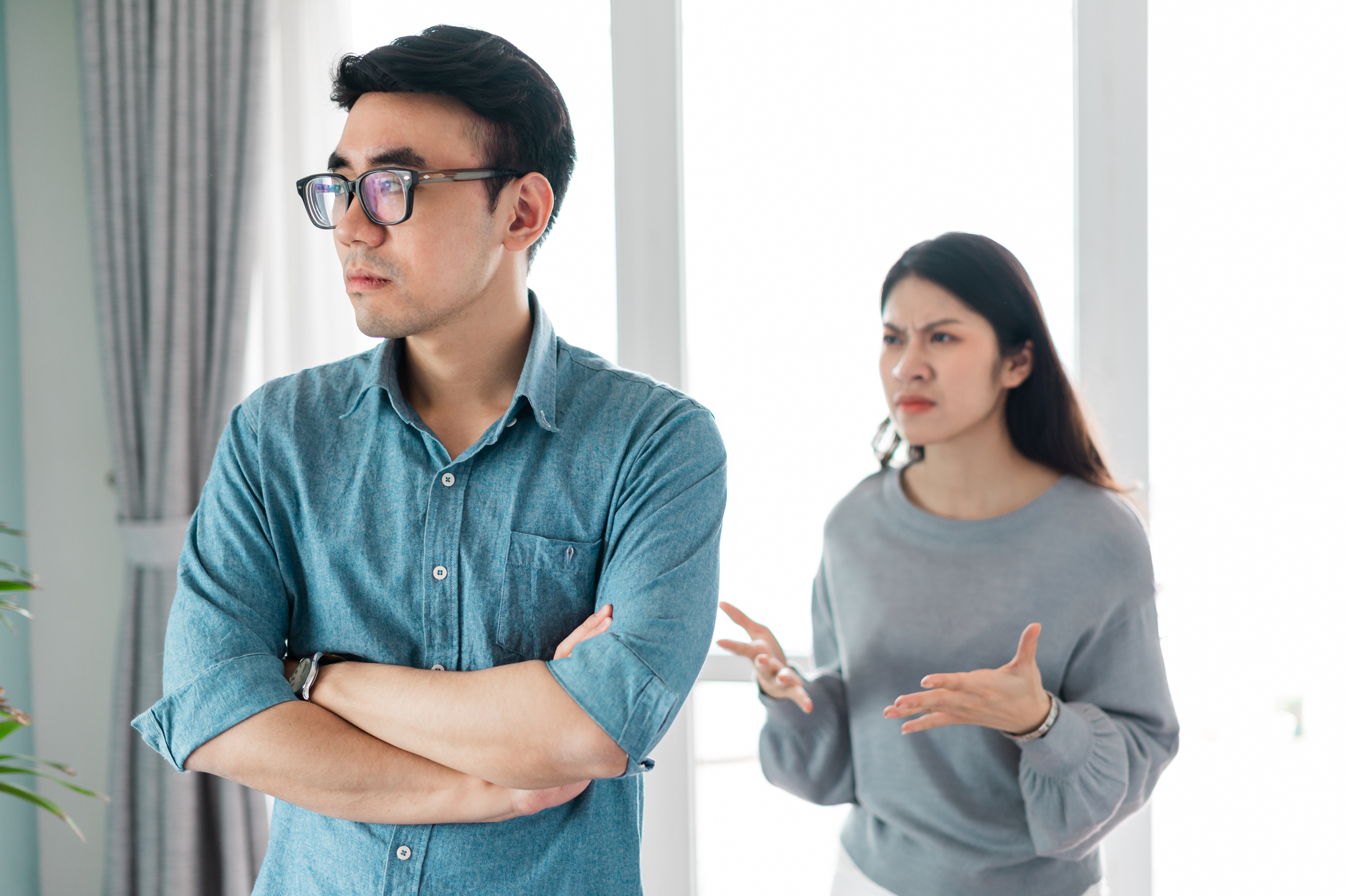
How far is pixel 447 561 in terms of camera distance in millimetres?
1117

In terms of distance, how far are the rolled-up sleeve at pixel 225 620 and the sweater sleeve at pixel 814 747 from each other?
0.83 metres

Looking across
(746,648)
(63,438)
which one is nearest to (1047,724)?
(746,648)

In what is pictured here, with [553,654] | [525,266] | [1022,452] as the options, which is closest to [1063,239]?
[1022,452]

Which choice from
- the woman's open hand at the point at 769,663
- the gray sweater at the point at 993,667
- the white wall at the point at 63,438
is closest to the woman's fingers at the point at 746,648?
the woman's open hand at the point at 769,663

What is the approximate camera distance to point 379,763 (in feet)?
3.43

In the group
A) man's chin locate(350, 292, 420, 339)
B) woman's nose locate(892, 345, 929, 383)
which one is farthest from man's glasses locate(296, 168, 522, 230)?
woman's nose locate(892, 345, 929, 383)

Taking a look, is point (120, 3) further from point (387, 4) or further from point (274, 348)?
point (274, 348)

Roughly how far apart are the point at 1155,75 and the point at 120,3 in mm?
2448

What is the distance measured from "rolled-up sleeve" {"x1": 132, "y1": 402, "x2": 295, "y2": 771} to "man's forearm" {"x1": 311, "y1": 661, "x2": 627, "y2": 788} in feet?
0.37

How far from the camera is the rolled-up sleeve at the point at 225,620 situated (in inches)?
41.2

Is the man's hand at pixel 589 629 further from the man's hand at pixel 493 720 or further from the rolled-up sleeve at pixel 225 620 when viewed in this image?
the rolled-up sleeve at pixel 225 620

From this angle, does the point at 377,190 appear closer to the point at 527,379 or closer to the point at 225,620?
the point at 527,379

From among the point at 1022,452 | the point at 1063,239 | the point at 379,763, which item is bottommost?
the point at 379,763

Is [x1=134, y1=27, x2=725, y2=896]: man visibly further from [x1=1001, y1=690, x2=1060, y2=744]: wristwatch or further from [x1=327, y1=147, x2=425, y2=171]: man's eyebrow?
[x1=1001, y1=690, x2=1060, y2=744]: wristwatch
